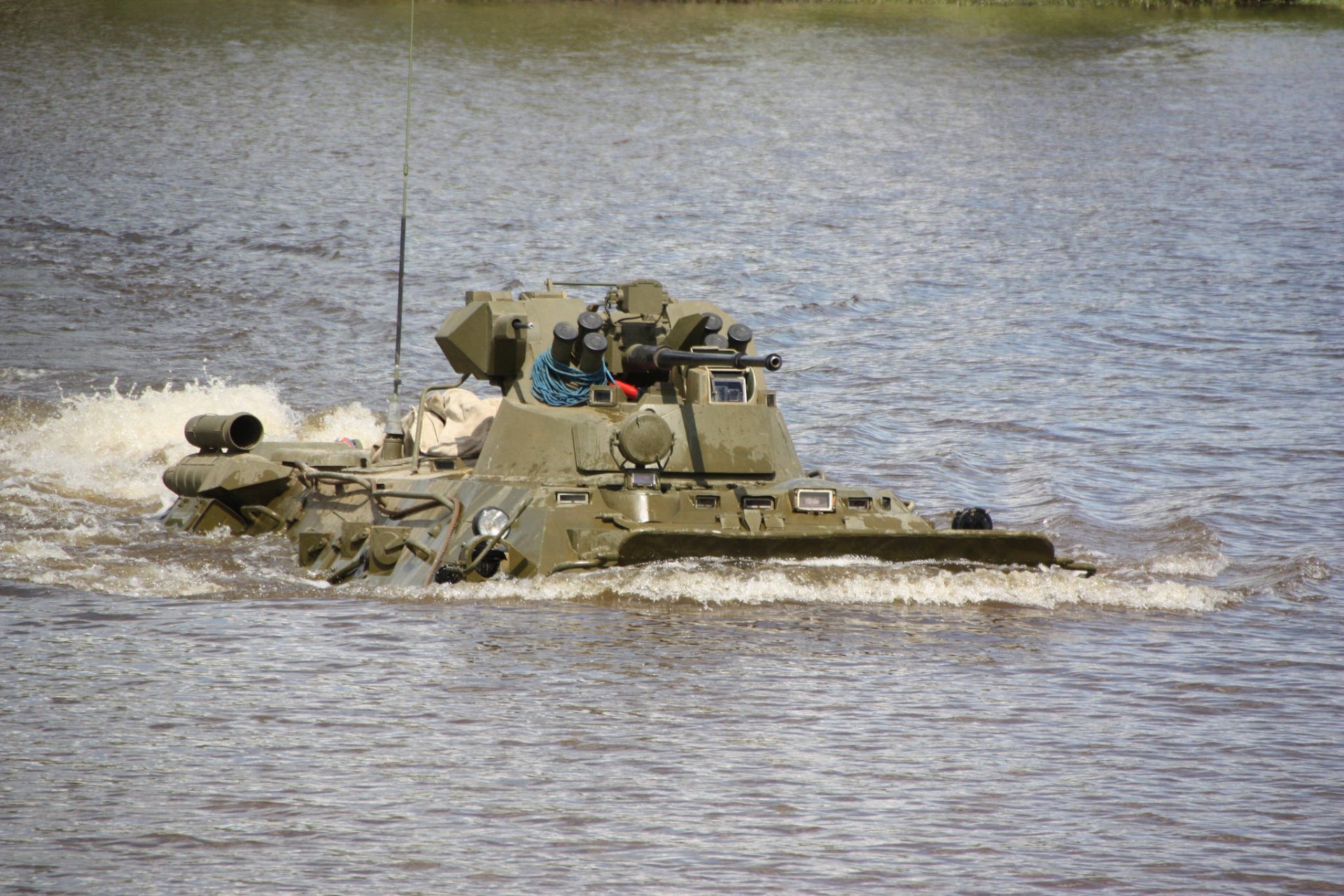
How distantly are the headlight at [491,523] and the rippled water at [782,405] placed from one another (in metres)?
0.48

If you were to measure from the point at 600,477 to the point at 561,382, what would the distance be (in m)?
1.12

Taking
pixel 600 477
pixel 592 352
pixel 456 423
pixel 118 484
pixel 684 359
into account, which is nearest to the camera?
pixel 600 477

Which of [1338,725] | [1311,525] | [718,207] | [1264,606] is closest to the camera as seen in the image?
[1338,725]

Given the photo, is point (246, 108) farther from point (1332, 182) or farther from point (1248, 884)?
point (1248, 884)

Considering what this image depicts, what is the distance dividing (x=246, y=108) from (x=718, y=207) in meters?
10.7

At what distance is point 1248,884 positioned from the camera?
7.20 meters

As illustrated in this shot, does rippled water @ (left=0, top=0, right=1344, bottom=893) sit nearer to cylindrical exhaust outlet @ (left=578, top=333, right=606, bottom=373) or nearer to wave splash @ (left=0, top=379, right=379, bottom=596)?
wave splash @ (left=0, top=379, right=379, bottom=596)

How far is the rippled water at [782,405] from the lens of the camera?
7.83m

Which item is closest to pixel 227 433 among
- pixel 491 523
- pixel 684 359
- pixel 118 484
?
pixel 118 484

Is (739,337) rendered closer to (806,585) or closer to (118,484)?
(806,585)

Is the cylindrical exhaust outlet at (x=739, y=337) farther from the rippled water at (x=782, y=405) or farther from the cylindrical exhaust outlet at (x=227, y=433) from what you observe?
the cylindrical exhaust outlet at (x=227, y=433)

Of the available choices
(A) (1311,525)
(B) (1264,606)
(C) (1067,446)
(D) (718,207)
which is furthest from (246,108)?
(B) (1264,606)

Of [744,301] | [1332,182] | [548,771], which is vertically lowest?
[548,771]

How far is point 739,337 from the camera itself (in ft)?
45.0
